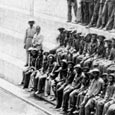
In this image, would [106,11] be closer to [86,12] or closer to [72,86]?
[86,12]

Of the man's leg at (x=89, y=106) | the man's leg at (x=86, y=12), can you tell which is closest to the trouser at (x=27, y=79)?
the man's leg at (x=86, y=12)

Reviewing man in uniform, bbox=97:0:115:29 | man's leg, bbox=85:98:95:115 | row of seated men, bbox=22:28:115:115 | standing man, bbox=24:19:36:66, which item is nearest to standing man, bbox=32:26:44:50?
row of seated men, bbox=22:28:115:115

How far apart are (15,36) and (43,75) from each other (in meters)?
3.96

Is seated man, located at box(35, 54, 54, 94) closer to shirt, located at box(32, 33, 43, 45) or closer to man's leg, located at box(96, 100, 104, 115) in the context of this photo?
shirt, located at box(32, 33, 43, 45)

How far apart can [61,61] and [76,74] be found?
0.83m

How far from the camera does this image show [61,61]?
55.4 feet

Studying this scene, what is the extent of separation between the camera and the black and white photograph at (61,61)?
15.6 metres

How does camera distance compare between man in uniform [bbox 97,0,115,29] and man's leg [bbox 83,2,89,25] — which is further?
man's leg [bbox 83,2,89,25]

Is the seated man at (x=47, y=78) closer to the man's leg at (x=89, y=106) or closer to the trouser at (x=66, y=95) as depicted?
the trouser at (x=66, y=95)

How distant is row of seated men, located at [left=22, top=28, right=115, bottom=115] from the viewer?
15344mm

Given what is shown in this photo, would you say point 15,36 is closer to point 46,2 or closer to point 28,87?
point 46,2

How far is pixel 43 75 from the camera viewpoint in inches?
704

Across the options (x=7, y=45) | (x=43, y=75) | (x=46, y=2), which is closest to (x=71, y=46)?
(x=43, y=75)

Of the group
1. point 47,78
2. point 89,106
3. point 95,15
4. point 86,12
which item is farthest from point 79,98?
point 86,12
